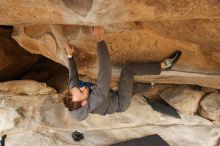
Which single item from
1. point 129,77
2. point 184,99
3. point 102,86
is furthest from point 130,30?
point 184,99

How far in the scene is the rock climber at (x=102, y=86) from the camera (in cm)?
326

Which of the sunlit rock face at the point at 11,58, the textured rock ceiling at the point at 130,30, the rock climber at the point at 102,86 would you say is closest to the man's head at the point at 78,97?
the rock climber at the point at 102,86

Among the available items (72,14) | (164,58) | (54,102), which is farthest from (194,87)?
(72,14)

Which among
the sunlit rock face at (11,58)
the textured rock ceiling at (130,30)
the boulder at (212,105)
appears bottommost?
the boulder at (212,105)

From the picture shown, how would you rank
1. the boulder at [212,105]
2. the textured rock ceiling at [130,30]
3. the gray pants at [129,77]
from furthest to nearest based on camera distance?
1. the boulder at [212,105]
2. the gray pants at [129,77]
3. the textured rock ceiling at [130,30]

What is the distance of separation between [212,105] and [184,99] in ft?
1.58

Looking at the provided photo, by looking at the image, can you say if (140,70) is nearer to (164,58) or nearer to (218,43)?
(164,58)

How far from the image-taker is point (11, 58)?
225 inches

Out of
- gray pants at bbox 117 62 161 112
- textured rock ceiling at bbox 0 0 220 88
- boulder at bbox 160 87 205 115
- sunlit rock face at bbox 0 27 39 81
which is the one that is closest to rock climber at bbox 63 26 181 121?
gray pants at bbox 117 62 161 112

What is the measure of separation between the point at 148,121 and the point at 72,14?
3159 mm

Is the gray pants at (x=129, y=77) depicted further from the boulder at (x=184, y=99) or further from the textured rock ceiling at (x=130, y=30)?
the boulder at (x=184, y=99)

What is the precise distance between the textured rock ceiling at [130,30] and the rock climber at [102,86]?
0.14 metres

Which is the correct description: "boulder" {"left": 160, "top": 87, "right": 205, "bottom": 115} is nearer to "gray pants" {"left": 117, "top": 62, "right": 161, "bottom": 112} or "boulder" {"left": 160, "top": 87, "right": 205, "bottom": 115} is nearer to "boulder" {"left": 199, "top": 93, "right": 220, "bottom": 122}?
"boulder" {"left": 199, "top": 93, "right": 220, "bottom": 122}

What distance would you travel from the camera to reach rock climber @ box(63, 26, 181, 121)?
3260 mm
